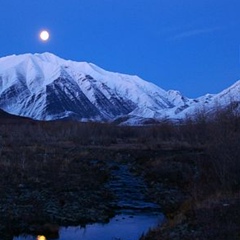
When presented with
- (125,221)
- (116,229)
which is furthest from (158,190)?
(116,229)

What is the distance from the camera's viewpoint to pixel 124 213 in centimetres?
1905

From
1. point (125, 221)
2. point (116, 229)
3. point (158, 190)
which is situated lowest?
point (116, 229)

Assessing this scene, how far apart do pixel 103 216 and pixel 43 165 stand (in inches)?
465

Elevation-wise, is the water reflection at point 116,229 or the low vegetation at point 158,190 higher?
the low vegetation at point 158,190

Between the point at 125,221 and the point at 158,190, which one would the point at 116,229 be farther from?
the point at 158,190

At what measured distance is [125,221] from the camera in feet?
57.7

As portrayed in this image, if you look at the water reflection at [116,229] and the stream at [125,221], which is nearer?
the water reflection at [116,229]

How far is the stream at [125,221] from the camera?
50.6 ft

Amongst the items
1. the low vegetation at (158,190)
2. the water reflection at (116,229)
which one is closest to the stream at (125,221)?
the water reflection at (116,229)

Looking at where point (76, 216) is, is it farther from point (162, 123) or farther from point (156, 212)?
point (162, 123)

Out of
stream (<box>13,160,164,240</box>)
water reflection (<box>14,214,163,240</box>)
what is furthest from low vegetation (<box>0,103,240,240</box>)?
water reflection (<box>14,214,163,240</box>)

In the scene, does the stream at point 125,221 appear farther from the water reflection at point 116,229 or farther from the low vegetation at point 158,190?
the low vegetation at point 158,190

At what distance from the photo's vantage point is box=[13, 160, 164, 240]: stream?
15.4m

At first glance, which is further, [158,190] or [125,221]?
[158,190]
